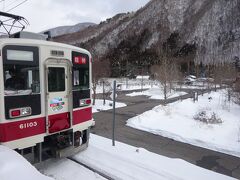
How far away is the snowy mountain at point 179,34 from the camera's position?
67.7 meters

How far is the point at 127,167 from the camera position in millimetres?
5434

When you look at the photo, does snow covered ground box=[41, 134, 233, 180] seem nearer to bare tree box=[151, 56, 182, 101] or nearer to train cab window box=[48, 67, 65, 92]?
train cab window box=[48, 67, 65, 92]

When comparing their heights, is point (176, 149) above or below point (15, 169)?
below

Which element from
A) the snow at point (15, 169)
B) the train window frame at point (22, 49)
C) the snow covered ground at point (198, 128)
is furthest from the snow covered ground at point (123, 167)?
the snow covered ground at point (198, 128)

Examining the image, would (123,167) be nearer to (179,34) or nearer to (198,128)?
(198,128)

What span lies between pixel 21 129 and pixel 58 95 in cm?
117

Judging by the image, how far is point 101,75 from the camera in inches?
698

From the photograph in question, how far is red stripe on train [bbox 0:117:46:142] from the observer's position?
4.45 metres

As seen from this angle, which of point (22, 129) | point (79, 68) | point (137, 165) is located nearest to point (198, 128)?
point (137, 165)

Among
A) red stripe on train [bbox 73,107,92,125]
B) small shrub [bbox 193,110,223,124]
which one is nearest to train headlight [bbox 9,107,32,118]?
red stripe on train [bbox 73,107,92,125]

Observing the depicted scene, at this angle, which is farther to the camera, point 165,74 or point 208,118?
point 165,74

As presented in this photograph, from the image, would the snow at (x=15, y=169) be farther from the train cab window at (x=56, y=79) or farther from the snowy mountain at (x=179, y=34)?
the snowy mountain at (x=179, y=34)

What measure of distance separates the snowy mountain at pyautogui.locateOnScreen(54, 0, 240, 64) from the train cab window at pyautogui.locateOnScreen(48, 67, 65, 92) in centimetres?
5849

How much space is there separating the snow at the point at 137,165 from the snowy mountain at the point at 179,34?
190 feet
